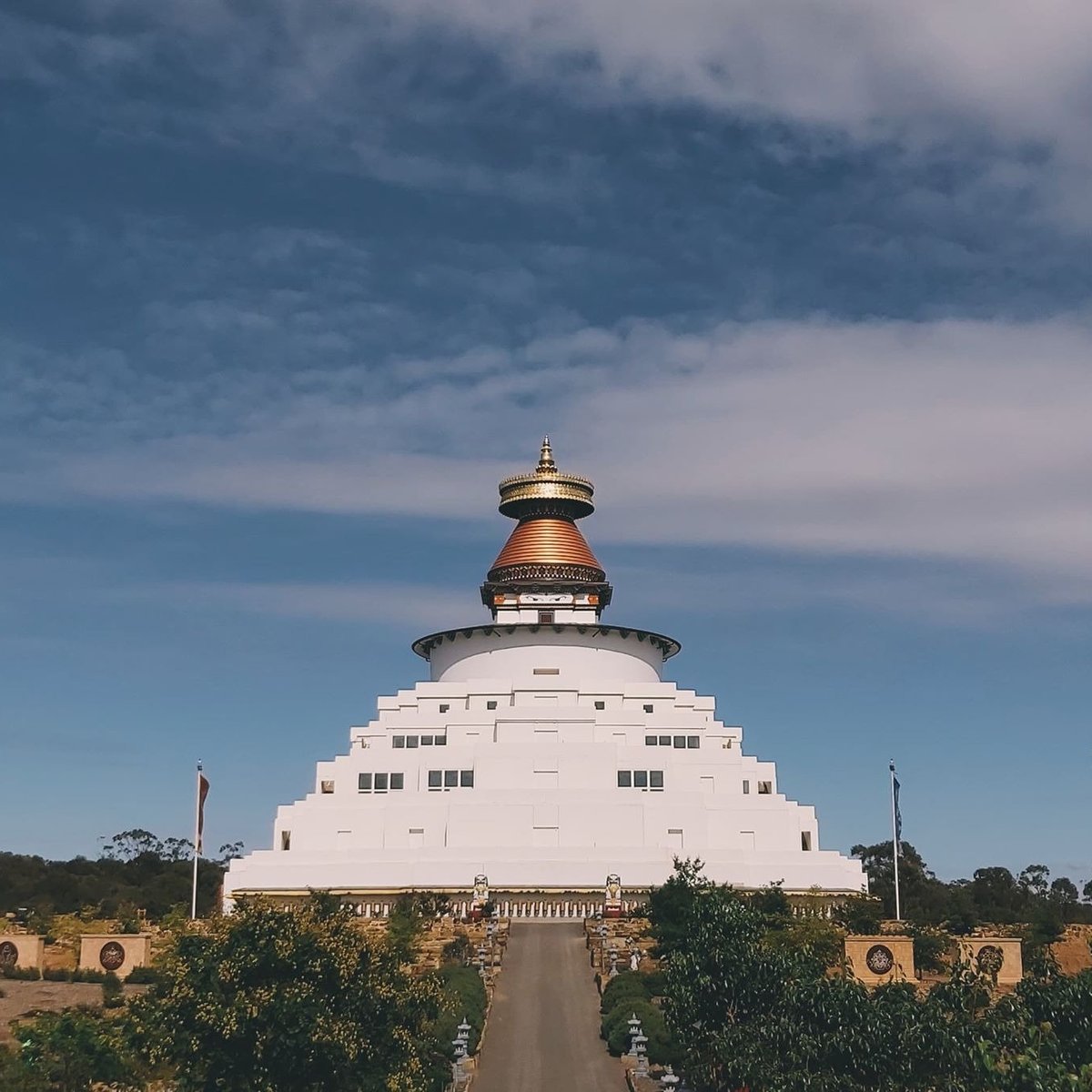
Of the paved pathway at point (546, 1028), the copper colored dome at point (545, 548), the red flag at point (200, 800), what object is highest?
the copper colored dome at point (545, 548)

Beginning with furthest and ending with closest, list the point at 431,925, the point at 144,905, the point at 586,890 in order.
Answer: the point at 144,905 < the point at 586,890 < the point at 431,925

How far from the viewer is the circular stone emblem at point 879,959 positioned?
139ft

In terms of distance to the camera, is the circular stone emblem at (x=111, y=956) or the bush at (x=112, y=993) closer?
the bush at (x=112, y=993)

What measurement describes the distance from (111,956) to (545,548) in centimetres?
3798

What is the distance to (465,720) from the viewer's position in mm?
67438

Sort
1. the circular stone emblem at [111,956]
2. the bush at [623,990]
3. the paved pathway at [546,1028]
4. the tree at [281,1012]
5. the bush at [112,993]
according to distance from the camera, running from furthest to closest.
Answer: the circular stone emblem at [111,956] < the bush at [112,993] < the bush at [623,990] < the paved pathway at [546,1028] < the tree at [281,1012]

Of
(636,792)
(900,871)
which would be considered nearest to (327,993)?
(636,792)

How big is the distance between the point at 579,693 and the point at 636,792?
873 cm

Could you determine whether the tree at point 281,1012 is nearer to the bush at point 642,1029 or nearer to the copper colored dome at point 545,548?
the bush at point 642,1029

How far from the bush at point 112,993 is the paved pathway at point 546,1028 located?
32.1 feet

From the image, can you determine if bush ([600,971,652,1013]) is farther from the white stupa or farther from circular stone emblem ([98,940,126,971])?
the white stupa

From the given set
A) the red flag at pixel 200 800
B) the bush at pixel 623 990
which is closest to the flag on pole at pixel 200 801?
the red flag at pixel 200 800

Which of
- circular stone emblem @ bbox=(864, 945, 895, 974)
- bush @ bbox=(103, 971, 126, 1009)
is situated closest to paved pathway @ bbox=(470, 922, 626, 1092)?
circular stone emblem @ bbox=(864, 945, 895, 974)

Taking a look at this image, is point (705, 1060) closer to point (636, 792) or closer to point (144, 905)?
point (636, 792)
